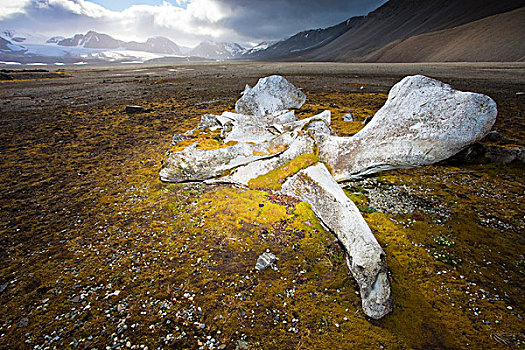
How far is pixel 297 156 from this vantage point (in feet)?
23.4

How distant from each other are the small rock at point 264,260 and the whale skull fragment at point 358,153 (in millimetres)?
1428

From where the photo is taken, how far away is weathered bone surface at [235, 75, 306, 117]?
44.3 feet

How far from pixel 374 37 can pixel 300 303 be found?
224287mm

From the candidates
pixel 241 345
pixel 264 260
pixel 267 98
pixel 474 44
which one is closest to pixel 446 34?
pixel 474 44

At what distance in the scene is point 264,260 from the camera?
14.3 ft

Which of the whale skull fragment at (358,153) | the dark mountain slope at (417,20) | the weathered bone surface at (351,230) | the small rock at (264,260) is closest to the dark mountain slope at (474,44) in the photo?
the dark mountain slope at (417,20)

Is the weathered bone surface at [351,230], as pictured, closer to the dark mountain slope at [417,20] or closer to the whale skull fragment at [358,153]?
the whale skull fragment at [358,153]

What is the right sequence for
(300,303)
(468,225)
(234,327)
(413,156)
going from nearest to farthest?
(234,327) < (300,303) < (468,225) < (413,156)

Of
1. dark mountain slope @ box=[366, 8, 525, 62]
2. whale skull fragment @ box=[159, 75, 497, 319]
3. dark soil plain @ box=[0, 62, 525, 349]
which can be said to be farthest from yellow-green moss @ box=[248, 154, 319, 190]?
dark mountain slope @ box=[366, 8, 525, 62]

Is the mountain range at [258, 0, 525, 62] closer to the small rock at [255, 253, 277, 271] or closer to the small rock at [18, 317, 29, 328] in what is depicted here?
the small rock at [255, 253, 277, 271]

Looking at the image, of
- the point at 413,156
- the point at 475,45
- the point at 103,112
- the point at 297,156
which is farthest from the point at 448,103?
the point at 475,45

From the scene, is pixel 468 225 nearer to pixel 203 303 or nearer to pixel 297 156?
pixel 297 156

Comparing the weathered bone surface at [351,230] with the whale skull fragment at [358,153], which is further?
the whale skull fragment at [358,153]

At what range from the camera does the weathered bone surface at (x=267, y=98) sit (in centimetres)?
1350
